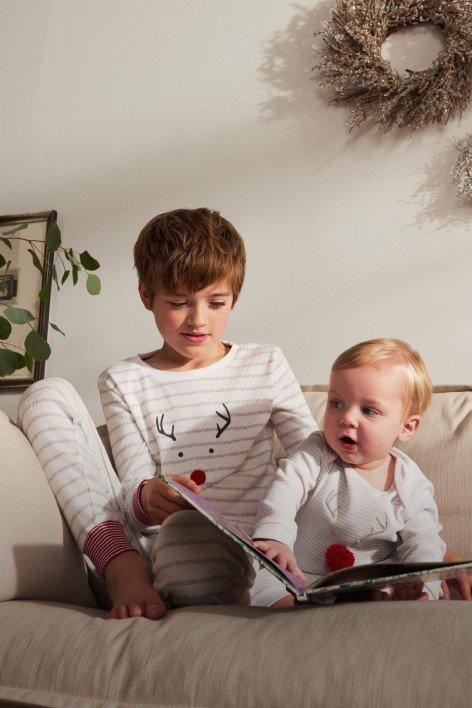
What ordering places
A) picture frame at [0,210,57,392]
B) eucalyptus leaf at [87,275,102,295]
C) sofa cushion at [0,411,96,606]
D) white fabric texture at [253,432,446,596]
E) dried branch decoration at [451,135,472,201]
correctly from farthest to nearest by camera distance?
picture frame at [0,210,57,392] → dried branch decoration at [451,135,472,201] → eucalyptus leaf at [87,275,102,295] → white fabric texture at [253,432,446,596] → sofa cushion at [0,411,96,606]

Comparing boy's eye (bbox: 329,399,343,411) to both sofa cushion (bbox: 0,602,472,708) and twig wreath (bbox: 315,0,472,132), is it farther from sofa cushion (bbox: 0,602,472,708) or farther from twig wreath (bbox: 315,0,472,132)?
twig wreath (bbox: 315,0,472,132)

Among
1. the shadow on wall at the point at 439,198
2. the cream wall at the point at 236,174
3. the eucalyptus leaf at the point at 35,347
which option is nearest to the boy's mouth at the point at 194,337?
the eucalyptus leaf at the point at 35,347

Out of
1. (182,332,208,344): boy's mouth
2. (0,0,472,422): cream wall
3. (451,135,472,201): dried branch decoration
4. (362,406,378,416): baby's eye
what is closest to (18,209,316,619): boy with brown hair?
(182,332,208,344): boy's mouth

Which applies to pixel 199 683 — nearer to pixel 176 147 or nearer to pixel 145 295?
pixel 145 295

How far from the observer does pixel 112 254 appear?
8.25 ft

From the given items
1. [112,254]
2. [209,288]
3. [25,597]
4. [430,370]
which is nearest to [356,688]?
[25,597]

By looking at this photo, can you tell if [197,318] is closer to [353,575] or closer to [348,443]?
[348,443]

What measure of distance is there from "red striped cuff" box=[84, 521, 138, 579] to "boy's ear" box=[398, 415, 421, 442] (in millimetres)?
512

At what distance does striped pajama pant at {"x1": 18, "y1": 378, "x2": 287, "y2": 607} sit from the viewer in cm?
103

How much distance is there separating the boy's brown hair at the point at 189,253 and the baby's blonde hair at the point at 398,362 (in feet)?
0.96

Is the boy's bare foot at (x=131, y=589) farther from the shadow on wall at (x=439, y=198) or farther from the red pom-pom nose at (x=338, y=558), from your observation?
the shadow on wall at (x=439, y=198)

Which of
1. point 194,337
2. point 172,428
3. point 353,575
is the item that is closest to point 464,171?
point 194,337

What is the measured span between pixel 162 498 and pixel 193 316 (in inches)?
15.8

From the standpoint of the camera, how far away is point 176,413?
1487mm
